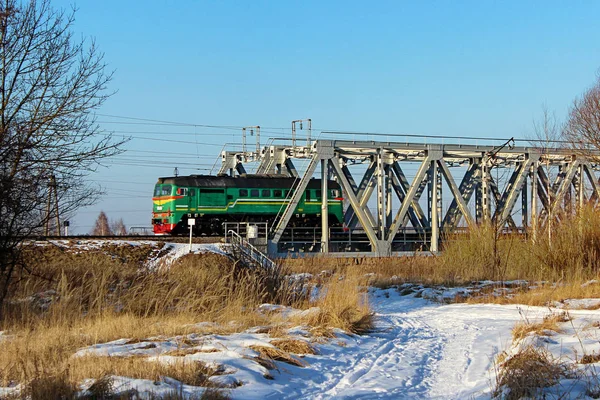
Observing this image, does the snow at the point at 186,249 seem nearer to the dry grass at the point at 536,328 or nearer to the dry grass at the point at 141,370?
the dry grass at the point at 536,328

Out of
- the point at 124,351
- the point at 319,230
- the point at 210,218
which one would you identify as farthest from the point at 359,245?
the point at 124,351

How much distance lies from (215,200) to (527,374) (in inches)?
1237

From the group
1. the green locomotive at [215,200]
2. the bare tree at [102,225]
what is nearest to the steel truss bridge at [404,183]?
the green locomotive at [215,200]

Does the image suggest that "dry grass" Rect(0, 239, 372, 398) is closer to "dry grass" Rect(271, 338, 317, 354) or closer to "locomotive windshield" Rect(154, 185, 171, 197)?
"dry grass" Rect(271, 338, 317, 354)

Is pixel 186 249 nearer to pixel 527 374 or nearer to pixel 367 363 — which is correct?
pixel 367 363

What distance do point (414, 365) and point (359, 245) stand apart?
31022 mm

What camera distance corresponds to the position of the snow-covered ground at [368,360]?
7.18m

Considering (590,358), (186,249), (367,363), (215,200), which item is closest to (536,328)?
(590,358)

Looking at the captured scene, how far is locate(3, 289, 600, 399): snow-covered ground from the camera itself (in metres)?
7.18

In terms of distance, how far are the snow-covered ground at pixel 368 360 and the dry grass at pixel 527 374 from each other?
212mm

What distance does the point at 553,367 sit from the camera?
24.5 ft

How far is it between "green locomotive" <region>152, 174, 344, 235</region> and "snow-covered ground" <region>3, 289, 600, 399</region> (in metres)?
25.3

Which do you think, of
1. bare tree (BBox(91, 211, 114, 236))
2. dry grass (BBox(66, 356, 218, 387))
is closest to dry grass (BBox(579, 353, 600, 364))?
dry grass (BBox(66, 356, 218, 387))

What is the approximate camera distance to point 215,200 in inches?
1489
